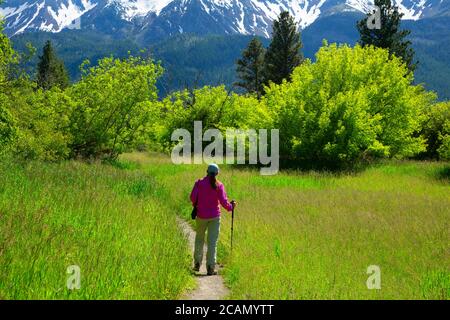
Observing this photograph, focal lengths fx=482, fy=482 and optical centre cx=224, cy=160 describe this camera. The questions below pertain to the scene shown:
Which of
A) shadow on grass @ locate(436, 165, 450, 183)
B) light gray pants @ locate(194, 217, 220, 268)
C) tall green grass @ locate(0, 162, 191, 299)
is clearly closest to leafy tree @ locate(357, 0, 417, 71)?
shadow on grass @ locate(436, 165, 450, 183)

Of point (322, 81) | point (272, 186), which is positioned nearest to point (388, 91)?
point (322, 81)

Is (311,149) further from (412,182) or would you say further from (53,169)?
(53,169)

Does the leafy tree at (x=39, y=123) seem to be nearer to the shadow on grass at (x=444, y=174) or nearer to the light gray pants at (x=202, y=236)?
the light gray pants at (x=202, y=236)

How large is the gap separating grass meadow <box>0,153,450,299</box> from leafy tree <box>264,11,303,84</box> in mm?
34655

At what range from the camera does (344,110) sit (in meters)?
25.4

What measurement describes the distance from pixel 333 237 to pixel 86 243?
5.85 metres

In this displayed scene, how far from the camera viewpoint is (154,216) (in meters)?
12.3

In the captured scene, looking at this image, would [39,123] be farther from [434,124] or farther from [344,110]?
[434,124]

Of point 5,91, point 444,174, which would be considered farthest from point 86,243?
point 444,174

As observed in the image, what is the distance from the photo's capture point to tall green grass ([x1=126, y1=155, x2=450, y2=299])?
794 centimetres

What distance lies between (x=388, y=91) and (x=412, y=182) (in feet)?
27.7

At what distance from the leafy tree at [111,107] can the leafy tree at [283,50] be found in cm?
2659

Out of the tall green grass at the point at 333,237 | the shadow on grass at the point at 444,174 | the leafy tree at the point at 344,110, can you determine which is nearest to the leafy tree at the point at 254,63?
the leafy tree at the point at 344,110
